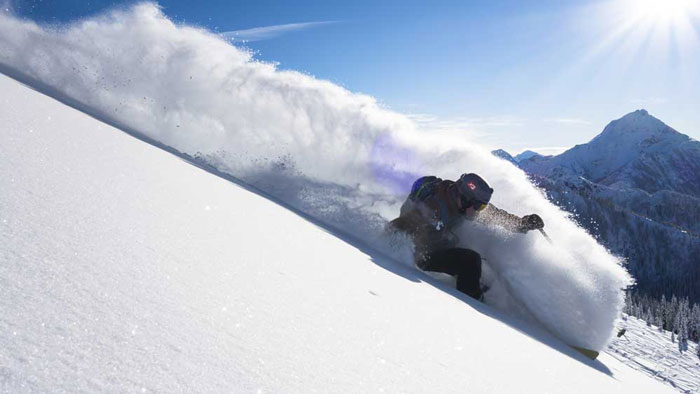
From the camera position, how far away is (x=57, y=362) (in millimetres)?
814

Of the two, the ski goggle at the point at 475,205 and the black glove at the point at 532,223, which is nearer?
the black glove at the point at 532,223

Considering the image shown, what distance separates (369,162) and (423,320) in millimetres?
6700

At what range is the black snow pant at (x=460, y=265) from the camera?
527 centimetres

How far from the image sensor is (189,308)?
1.35 meters

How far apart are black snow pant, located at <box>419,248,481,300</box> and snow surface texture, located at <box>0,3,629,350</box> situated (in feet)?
1.25

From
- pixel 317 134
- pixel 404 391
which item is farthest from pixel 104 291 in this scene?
pixel 317 134

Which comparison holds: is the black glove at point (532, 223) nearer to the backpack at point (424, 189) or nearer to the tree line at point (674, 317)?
the backpack at point (424, 189)

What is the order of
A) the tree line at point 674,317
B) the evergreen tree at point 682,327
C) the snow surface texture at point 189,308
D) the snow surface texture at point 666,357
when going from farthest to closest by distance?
1. the tree line at point 674,317
2. the evergreen tree at point 682,327
3. the snow surface texture at point 666,357
4. the snow surface texture at point 189,308

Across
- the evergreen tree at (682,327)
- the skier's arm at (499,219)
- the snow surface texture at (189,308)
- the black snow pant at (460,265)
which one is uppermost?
the evergreen tree at (682,327)

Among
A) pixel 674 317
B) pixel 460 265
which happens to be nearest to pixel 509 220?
pixel 460 265

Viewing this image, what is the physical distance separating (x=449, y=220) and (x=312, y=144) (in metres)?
4.51

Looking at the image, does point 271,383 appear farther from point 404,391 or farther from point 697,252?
point 697,252

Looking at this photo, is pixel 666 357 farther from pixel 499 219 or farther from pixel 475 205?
pixel 475 205

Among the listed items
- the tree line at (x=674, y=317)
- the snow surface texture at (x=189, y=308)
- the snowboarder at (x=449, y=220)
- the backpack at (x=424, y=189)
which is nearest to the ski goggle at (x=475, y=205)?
the snowboarder at (x=449, y=220)
